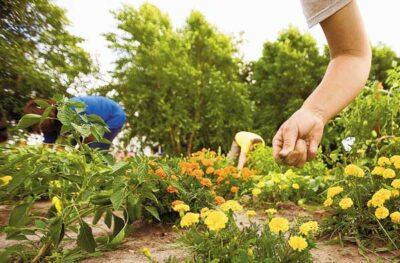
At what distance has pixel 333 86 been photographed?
0.95 m

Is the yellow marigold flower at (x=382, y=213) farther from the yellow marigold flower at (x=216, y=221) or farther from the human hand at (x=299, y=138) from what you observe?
the human hand at (x=299, y=138)

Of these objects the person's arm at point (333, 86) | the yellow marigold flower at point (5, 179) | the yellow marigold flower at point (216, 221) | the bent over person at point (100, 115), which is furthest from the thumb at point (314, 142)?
the bent over person at point (100, 115)

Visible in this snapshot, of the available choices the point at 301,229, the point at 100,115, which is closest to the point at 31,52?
the point at 301,229

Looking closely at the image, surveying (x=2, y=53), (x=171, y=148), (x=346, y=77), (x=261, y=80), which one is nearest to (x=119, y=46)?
(x=171, y=148)

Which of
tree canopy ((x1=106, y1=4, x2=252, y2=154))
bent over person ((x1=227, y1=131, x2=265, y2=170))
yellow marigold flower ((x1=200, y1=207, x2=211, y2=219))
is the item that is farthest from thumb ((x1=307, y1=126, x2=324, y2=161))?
tree canopy ((x1=106, y1=4, x2=252, y2=154))

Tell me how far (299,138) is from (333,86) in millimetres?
165

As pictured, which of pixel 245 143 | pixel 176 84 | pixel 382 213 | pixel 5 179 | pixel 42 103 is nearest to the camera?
pixel 42 103

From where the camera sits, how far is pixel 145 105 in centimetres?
1722

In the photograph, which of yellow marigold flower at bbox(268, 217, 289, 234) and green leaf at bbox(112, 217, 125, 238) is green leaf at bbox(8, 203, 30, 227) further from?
yellow marigold flower at bbox(268, 217, 289, 234)

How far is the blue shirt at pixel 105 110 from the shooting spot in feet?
15.9

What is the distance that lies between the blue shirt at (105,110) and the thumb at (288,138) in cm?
411

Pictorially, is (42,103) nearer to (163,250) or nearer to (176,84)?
(163,250)

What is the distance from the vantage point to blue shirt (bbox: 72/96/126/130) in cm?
484

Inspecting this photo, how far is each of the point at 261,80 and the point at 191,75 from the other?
3.78m
